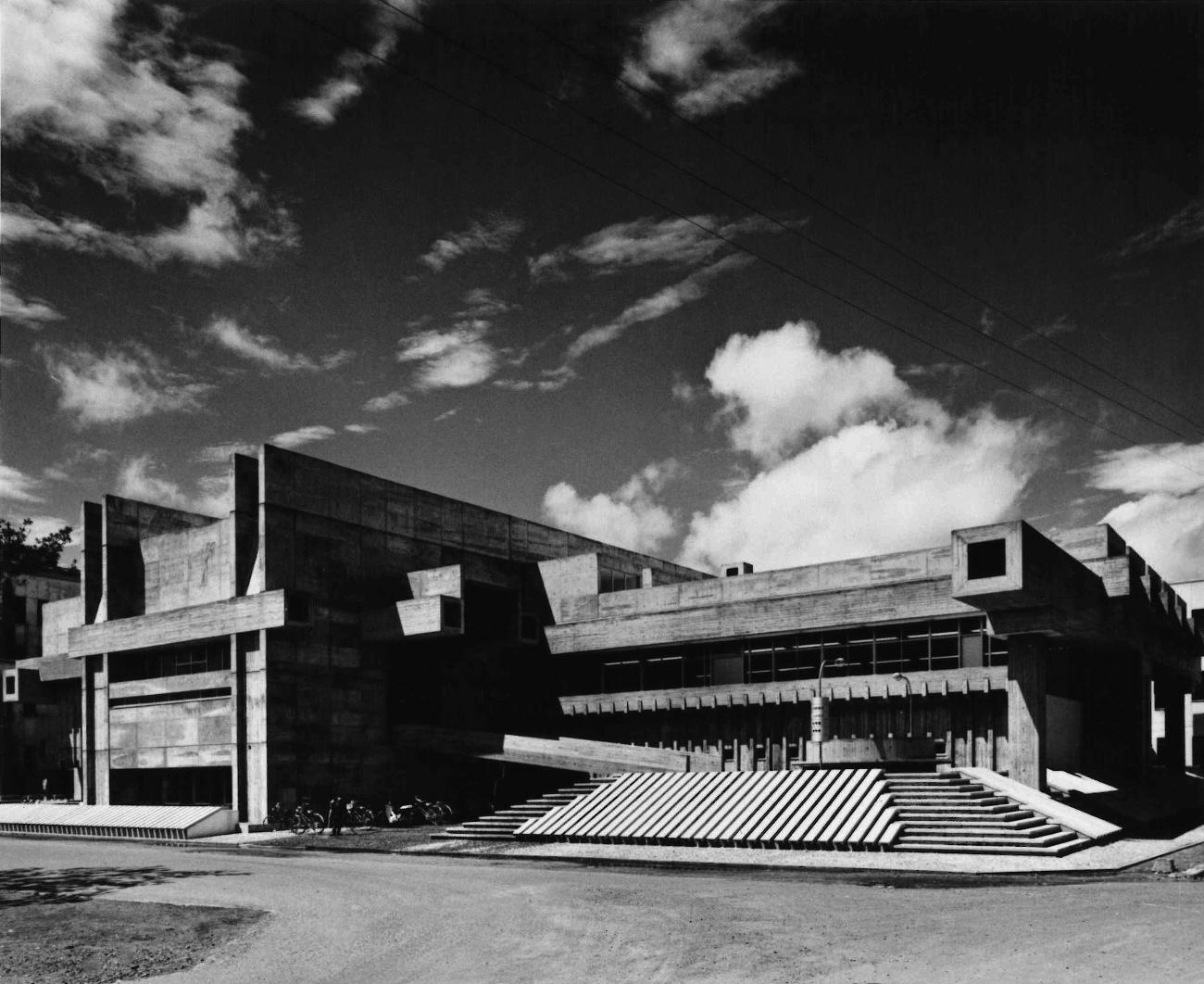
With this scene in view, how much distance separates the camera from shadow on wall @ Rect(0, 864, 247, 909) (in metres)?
20.7

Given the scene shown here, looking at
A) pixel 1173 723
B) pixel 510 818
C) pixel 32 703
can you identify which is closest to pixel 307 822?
pixel 510 818

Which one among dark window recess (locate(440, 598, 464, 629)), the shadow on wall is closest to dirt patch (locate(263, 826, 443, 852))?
the shadow on wall

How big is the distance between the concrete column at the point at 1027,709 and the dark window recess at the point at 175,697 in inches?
1092

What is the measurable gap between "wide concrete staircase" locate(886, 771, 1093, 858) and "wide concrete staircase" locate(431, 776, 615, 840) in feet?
35.5

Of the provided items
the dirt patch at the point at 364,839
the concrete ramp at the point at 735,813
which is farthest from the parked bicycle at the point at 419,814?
the concrete ramp at the point at 735,813

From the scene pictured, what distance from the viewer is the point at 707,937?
50.3ft

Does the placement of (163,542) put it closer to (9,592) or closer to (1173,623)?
(9,592)

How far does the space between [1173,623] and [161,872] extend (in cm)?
3783

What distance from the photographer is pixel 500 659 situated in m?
49.4

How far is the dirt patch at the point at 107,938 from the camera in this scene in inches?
549

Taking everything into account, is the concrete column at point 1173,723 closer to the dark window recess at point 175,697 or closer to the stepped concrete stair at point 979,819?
the stepped concrete stair at point 979,819

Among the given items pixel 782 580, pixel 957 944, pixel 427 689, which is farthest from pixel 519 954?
pixel 427 689

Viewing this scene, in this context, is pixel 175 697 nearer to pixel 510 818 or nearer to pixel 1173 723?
pixel 510 818

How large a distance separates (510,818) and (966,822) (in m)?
14.3
